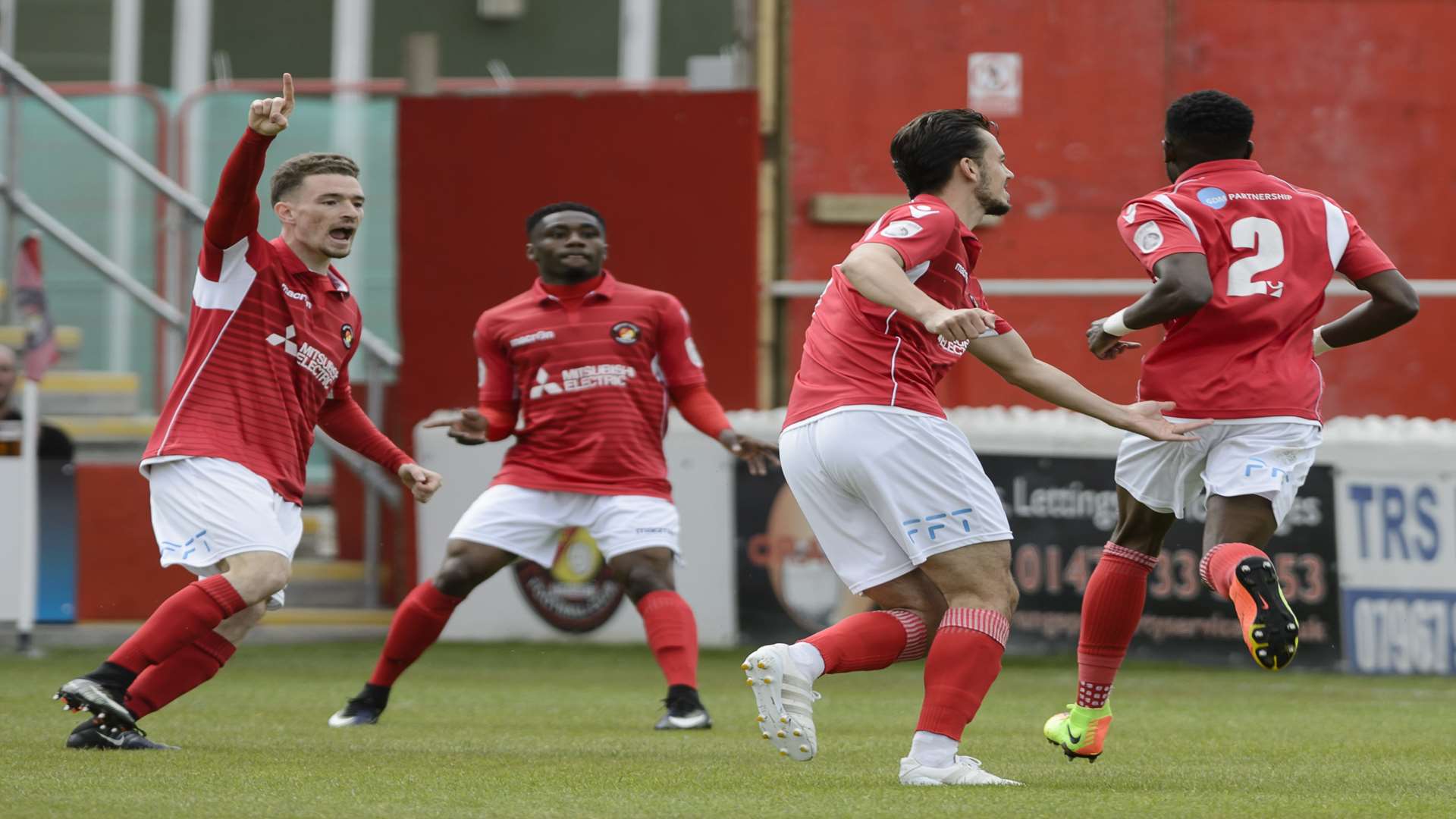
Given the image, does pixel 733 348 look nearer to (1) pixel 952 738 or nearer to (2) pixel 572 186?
(2) pixel 572 186

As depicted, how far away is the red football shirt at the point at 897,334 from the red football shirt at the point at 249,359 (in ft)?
5.75

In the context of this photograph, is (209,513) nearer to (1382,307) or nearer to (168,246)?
(1382,307)

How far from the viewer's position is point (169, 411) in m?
6.39

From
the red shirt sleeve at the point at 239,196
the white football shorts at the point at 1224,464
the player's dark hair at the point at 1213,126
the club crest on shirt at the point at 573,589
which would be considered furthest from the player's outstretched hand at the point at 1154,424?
the club crest on shirt at the point at 573,589

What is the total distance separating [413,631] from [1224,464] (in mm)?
3302

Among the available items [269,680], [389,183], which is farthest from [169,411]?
[389,183]

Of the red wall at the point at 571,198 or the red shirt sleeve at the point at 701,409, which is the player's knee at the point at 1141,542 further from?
the red wall at the point at 571,198

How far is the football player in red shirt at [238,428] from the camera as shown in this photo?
6238mm

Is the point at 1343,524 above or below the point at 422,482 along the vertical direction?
below

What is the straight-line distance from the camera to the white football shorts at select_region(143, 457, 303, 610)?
246 inches

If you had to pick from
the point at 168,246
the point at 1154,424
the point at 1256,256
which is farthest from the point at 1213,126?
the point at 168,246

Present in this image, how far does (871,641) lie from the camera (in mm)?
5582

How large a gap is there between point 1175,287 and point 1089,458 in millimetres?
5496

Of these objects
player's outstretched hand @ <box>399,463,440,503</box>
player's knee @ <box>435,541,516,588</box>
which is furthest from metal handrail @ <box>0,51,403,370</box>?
player's outstretched hand @ <box>399,463,440,503</box>
